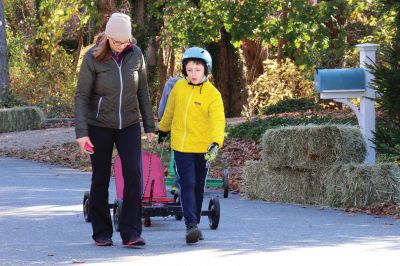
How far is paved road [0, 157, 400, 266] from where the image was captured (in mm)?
8758

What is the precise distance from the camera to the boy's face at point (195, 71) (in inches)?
391

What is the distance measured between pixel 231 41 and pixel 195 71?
63.2ft

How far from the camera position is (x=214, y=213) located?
10883 mm

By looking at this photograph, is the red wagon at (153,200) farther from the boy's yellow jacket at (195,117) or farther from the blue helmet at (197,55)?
the blue helmet at (197,55)

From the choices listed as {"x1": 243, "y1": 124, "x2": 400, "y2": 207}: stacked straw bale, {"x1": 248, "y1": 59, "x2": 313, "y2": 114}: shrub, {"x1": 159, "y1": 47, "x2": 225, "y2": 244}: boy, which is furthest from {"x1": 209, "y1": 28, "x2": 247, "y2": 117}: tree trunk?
{"x1": 159, "y1": 47, "x2": 225, "y2": 244}: boy

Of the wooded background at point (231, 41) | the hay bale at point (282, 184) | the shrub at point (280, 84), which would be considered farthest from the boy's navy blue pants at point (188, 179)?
the shrub at point (280, 84)

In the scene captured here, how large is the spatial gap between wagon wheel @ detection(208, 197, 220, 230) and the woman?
1.48 metres

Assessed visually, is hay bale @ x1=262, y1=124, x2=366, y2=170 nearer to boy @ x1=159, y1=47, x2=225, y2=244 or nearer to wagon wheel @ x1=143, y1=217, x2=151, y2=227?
wagon wheel @ x1=143, y1=217, x2=151, y2=227

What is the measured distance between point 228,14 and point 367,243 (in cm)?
1940

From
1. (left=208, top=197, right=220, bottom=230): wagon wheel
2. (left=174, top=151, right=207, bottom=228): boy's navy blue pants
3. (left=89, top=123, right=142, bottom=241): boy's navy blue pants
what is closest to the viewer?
(left=89, top=123, right=142, bottom=241): boy's navy blue pants

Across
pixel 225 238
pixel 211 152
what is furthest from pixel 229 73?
pixel 211 152

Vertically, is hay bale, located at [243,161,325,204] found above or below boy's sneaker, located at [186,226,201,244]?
above

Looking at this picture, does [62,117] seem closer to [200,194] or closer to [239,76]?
[239,76]

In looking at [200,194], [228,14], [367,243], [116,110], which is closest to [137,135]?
[116,110]
